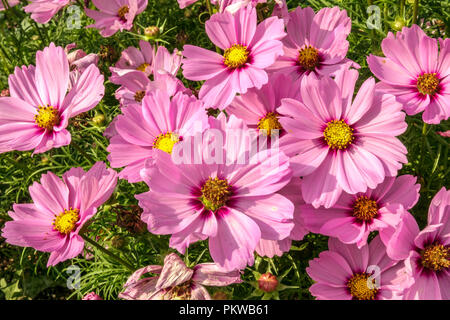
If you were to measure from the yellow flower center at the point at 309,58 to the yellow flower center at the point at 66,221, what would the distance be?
0.60 metres

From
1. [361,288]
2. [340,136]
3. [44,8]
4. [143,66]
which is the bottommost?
[361,288]

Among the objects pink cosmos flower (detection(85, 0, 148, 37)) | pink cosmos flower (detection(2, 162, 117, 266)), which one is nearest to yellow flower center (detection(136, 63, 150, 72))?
pink cosmos flower (detection(85, 0, 148, 37))

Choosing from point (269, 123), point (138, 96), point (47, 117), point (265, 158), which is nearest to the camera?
point (265, 158)

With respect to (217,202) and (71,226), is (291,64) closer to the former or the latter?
(217,202)

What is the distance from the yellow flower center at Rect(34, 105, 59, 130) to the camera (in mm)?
959

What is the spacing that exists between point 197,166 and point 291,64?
35 centimetres

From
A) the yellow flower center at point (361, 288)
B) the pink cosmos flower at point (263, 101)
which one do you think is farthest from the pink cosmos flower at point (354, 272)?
the pink cosmos flower at point (263, 101)

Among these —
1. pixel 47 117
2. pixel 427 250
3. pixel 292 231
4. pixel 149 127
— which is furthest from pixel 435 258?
pixel 47 117

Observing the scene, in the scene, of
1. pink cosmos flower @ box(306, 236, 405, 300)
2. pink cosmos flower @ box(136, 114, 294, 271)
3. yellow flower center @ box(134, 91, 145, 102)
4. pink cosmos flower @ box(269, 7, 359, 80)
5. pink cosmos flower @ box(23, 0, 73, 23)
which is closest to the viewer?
pink cosmos flower @ box(136, 114, 294, 271)

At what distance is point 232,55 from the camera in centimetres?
93

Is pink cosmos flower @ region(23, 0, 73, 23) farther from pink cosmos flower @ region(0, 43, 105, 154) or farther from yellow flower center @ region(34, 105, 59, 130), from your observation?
yellow flower center @ region(34, 105, 59, 130)

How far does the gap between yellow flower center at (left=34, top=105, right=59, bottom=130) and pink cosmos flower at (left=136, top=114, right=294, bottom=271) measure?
0.35 metres

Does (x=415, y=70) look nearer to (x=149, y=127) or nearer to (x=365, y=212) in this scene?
(x=365, y=212)

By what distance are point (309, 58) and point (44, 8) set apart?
0.86 metres
